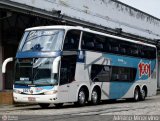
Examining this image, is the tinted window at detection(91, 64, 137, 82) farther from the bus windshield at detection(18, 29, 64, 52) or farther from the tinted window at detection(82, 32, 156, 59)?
the bus windshield at detection(18, 29, 64, 52)

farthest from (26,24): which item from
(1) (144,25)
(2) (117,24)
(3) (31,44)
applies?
(1) (144,25)

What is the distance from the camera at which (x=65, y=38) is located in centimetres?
2123

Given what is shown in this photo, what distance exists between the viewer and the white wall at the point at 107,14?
3359 centimetres

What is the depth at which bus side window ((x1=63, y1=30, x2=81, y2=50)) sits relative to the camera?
70.1ft

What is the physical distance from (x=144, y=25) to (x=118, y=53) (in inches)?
1084

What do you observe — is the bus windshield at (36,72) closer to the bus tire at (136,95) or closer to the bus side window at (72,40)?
the bus side window at (72,40)

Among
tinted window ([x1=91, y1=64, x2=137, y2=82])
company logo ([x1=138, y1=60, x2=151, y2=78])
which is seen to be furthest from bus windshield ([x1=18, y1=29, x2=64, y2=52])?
company logo ([x1=138, y1=60, x2=151, y2=78])

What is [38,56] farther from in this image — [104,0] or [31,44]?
[104,0]

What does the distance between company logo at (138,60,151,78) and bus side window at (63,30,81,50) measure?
323 inches

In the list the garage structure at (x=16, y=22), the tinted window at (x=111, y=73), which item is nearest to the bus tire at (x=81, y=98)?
the tinted window at (x=111, y=73)

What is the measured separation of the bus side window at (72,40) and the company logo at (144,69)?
8.21m

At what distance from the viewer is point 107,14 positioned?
43875 millimetres

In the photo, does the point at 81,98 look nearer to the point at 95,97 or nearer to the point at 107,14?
the point at 95,97

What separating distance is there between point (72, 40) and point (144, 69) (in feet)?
32.1
